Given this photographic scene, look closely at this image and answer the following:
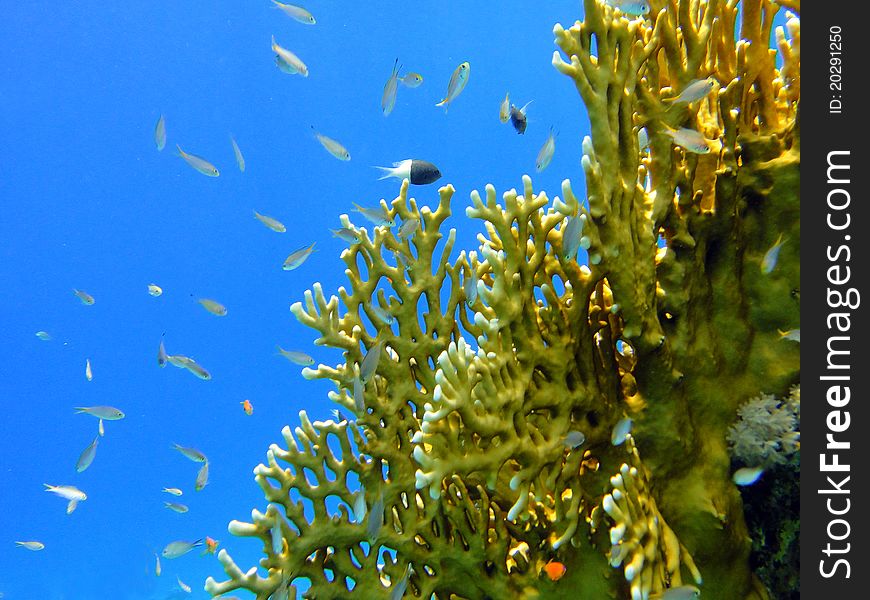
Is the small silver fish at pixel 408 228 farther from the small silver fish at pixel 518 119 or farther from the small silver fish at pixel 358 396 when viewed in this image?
the small silver fish at pixel 518 119

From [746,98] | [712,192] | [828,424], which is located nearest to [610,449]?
[828,424]

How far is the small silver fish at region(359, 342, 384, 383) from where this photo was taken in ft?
10.7

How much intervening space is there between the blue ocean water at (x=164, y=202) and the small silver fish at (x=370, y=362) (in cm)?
4000

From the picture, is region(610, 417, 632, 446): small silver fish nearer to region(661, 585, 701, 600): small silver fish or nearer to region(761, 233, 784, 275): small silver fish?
region(661, 585, 701, 600): small silver fish

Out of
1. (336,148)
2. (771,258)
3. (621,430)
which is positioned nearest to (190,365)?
(336,148)

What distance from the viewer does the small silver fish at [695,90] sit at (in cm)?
313

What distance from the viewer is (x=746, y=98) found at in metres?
3.54

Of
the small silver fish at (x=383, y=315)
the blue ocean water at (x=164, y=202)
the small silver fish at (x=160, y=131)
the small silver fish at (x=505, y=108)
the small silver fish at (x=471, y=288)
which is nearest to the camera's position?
the small silver fish at (x=383, y=315)

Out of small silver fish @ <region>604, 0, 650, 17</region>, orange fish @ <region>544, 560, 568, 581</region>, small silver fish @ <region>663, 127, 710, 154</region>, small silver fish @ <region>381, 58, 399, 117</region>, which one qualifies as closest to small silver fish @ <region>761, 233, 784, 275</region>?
small silver fish @ <region>663, 127, 710, 154</region>

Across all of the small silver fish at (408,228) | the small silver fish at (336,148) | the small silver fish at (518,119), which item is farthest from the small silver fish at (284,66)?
the small silver fish at (408,228)

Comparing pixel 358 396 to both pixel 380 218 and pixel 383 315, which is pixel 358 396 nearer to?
pixel 383 315

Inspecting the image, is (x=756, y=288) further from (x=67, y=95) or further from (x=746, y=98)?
(x=67, y=95)

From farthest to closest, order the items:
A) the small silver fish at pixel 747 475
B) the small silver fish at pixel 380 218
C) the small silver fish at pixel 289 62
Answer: the small silver fish at pixel 289 62
the small silver fish at pixel 380 218
the small silver fish at pixel 747 475

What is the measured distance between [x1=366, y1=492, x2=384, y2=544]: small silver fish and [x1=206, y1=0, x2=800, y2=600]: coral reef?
0.5 inches
